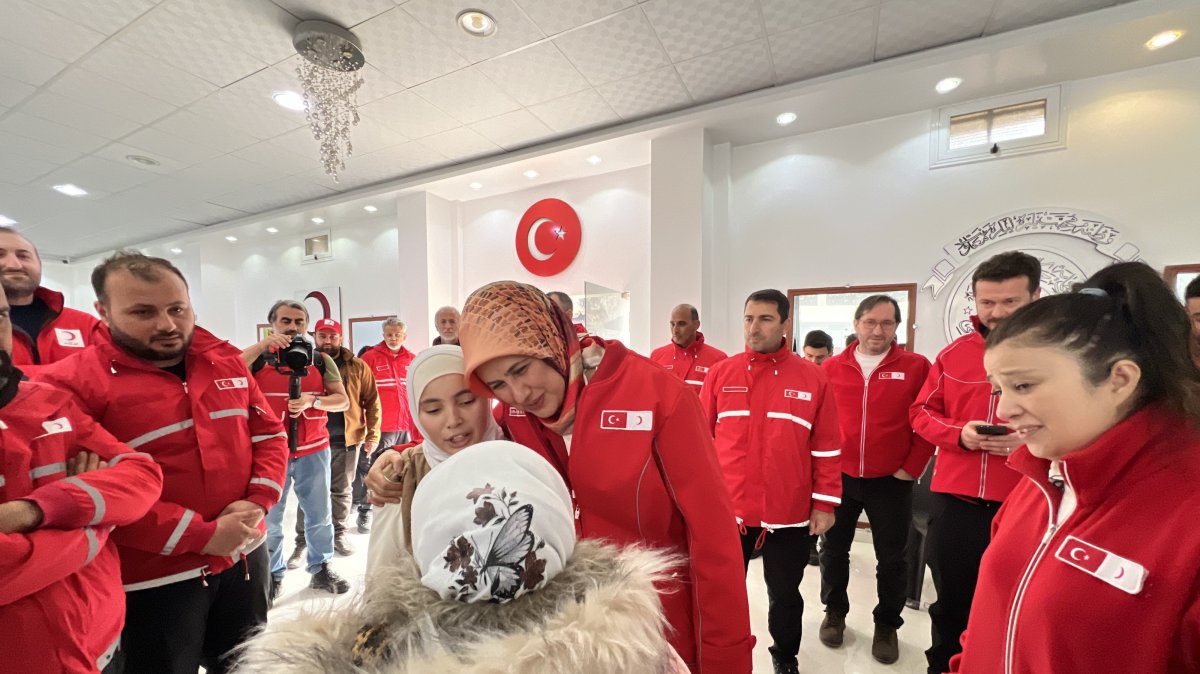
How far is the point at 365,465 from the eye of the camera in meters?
4.03

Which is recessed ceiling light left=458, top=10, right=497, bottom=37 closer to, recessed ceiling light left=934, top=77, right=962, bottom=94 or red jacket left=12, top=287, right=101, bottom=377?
red jacket left=12, top=287, right=101, bottom=377

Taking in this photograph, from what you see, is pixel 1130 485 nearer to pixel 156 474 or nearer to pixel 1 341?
pixel 156 474

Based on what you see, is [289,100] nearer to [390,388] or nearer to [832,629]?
[390,388]

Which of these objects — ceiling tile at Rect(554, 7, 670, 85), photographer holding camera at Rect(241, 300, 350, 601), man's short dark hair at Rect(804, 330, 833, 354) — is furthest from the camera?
man's short dark hair at Rect(804, 330, 833, 354)

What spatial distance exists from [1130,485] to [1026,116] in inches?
166

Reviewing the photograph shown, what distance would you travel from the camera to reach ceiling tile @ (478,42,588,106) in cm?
310

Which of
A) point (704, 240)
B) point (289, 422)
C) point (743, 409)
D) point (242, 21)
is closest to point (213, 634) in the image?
point (289, 422)

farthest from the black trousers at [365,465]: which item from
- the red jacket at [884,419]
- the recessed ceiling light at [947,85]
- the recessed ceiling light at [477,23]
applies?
the recessed ceiling light at [947,85]

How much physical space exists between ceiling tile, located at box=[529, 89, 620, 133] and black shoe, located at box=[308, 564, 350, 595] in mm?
3959

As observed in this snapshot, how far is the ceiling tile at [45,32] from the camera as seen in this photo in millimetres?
2615

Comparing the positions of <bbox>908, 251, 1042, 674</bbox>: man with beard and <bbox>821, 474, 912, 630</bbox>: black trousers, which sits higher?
<bbox>908, 251, 1042, 674</bbox>: man with beard

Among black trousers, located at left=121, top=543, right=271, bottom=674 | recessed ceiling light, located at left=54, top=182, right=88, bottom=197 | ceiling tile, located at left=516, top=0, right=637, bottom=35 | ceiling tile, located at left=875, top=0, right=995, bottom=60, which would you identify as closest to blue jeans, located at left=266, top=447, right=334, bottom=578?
black trousers, located at left=121, top=543, right=271, bottom=674

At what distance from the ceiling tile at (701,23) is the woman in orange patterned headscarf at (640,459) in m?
2.62

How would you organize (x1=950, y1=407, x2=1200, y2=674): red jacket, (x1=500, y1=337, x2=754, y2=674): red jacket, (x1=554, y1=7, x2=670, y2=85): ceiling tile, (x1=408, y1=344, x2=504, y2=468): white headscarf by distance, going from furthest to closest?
(x1=554, y1=7, x2=670, y2=85): ceiling tile
(x1=408, y1=344, x2=504, y2=468): white headscarf
(x1=500, y1=337, x2=754, y2=674): red jacket
(x1=950, y1=407, x2=1200, y2=674): red jacket
